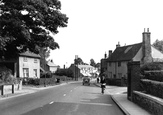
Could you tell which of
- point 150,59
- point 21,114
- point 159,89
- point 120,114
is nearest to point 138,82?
point 159,89

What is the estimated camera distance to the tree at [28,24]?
2239cm

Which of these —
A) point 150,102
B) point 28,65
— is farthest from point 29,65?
point 150,102

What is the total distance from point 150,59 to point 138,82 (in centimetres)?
2508

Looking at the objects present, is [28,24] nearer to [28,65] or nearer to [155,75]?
[155,75]

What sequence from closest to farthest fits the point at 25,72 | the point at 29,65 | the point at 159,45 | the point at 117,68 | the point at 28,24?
1. the point at 28,24
2. the point at 25,72
3. the point at 29,65
4. the point at 117,68
5. the point at 159,45

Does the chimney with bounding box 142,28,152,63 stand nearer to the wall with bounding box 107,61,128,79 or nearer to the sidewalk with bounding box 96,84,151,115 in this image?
the wall with bounding box 107,61,128,79

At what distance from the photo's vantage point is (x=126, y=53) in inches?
2213

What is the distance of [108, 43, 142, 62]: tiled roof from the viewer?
53.1 meters

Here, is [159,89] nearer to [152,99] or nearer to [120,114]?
[152,99]

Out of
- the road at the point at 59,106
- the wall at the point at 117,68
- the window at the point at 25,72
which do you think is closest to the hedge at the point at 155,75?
the road at the point at 59,106

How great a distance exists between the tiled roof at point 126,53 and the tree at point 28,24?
2941cm

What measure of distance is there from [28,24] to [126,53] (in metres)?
34.6

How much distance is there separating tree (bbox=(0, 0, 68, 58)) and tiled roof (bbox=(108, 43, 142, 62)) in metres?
29.4

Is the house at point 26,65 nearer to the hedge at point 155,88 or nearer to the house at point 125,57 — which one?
the house at point 125,57
